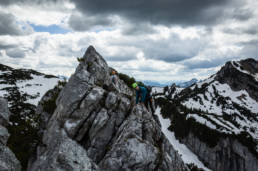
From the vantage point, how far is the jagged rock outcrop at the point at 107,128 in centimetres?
1348

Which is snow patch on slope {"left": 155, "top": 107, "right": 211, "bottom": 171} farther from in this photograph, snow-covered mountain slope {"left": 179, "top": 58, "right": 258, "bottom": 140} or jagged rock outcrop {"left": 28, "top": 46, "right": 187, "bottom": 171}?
jagged rock outcrop {"left": 28, "top": 46, "right": 187, "bottom": 171}

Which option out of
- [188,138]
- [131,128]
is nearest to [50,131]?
[131,128]

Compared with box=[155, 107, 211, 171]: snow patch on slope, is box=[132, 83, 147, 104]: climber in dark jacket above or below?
above

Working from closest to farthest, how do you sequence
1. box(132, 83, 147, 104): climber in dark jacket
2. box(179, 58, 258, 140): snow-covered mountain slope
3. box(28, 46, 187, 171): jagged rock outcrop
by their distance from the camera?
box(28, 46, 187, 171): jagged rock outcrop < box(132, 83, 147, 104): climber in dark jacket < box(179, 58, 258, 140): snow-covered mountain slope

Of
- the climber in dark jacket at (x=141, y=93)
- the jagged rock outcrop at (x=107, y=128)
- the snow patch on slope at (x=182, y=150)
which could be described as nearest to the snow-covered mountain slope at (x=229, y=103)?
the snow patch on slope at (x=182, y=150)

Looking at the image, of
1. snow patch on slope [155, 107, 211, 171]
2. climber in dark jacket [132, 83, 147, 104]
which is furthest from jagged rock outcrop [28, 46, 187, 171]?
snow patch on slope [155, 107, 211, 171]

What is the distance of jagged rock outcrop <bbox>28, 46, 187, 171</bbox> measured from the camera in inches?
531

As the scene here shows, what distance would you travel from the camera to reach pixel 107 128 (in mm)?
17547

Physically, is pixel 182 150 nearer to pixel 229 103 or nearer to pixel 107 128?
pixel 107 128

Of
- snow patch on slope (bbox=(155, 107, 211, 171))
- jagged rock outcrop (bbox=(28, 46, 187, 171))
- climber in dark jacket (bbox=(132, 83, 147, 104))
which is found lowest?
snow patch on slope (bbox=(155, 107, 211, 171))

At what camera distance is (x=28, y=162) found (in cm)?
1747

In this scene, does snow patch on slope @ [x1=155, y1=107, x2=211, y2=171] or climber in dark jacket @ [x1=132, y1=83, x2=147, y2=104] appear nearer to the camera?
climber in dark jacket @ [x1=132, y1=83, x2=147, y2=104]

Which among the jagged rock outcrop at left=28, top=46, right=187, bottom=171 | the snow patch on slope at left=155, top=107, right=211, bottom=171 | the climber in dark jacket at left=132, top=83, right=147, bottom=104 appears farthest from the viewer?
the snow patch on slope at left=155, top=107, right=211, bottom=171

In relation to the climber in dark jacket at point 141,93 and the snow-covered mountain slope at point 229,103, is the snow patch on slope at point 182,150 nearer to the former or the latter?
the snow-covered mountain slope at point 229,103
